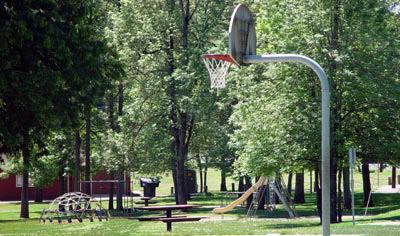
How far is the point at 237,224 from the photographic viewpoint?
33938mm

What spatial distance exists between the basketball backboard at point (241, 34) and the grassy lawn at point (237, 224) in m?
11.3

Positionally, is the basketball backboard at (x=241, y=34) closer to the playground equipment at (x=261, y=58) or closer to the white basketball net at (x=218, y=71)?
the playground equipment at (x=261, y=58)

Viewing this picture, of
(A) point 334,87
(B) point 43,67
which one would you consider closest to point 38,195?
(A) point 334,87

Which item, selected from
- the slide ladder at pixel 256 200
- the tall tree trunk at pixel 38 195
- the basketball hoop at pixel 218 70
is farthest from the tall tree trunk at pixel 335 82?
the tall tree trunk at pixel 38 195

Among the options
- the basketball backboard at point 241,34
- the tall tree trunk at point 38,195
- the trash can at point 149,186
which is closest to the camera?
the basketball backboard at point 241,34

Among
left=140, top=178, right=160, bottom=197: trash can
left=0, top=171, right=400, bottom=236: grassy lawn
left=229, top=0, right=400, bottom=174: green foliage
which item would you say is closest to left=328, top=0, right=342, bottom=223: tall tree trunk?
left=229, top=0, right=400, bottom=174: green foliage

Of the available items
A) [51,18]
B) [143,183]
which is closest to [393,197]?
[143,183]

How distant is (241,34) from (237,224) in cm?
2115

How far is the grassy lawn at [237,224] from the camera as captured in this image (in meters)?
27.6

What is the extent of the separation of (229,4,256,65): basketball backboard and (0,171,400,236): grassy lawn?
1131cm

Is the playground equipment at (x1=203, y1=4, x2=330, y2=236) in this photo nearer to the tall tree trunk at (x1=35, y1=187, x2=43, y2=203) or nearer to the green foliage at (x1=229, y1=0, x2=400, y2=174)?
the green foliage at (x1=229, y1=0, x2=400, y2=174)

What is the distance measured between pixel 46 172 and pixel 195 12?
526 inches

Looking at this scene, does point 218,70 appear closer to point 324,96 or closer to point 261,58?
point 261,58

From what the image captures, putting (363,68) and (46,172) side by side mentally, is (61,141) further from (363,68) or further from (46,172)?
(363,68)
